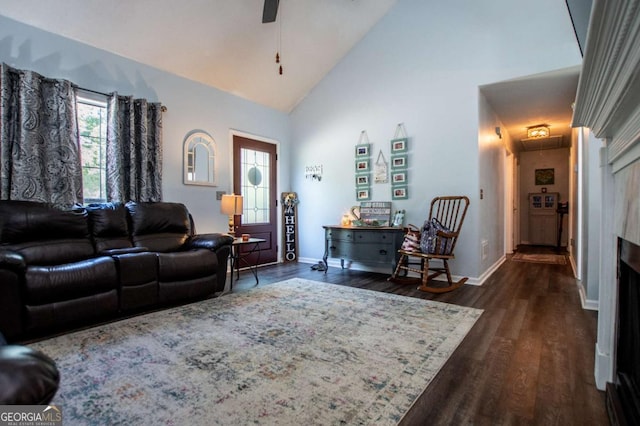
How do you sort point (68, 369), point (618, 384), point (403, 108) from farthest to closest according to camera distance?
point (403, 108), point (68, 369), point (618, 384)

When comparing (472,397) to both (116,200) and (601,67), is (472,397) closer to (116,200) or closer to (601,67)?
(601,67)

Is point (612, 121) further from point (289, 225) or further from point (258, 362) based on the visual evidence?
point (289, 225)

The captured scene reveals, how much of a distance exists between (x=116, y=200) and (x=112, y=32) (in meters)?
1.73

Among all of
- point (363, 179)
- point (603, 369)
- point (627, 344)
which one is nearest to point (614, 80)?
point (627, 344)

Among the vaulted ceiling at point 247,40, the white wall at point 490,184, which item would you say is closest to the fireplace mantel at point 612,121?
the white wall at point 490,184

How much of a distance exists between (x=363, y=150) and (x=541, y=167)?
19.3 ft

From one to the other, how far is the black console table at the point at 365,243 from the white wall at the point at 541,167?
18.8 ft

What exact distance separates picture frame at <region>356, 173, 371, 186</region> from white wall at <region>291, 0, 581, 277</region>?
14cm

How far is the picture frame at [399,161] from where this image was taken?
14.4ft

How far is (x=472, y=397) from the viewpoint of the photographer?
1.55 metres

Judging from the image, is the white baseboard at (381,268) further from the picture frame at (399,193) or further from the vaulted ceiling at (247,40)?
the vaulted ceiling at (247,40)

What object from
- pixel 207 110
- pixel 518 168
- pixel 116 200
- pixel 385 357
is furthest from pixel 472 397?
pixel 518 168

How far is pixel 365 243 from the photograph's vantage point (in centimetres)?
430

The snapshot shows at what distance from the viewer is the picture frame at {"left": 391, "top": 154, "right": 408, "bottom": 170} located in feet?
14.4
